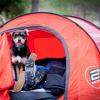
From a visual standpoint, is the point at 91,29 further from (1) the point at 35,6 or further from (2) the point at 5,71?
(1) the point at 35,6

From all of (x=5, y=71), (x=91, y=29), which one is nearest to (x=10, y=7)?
(x=91, y=29)

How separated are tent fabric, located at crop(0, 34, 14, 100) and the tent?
0.09 feet

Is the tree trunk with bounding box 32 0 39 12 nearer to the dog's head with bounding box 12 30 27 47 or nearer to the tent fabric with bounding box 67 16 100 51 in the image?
the tent fabric with bounding box 67 16 100 51

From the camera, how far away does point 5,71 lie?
6.25 m

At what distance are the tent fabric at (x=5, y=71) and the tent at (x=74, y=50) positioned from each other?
0.09 feet

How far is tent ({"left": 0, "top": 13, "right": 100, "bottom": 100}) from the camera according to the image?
19.9 feet

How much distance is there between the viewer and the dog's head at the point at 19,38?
6617 mm

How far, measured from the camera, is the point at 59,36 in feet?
21.0

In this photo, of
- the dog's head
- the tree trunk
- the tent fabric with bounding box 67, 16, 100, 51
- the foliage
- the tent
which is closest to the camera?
the tent

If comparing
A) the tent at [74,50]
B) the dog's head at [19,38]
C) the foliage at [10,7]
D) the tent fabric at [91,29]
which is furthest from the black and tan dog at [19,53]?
the foliage at [10,7]

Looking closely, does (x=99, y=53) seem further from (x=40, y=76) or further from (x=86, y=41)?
(x=40, y=76)

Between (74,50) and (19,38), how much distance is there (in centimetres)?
88

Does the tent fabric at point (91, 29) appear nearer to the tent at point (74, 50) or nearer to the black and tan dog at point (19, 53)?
the tent at point (74, 50)

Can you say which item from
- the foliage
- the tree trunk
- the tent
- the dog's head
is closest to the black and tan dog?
the dog's head
